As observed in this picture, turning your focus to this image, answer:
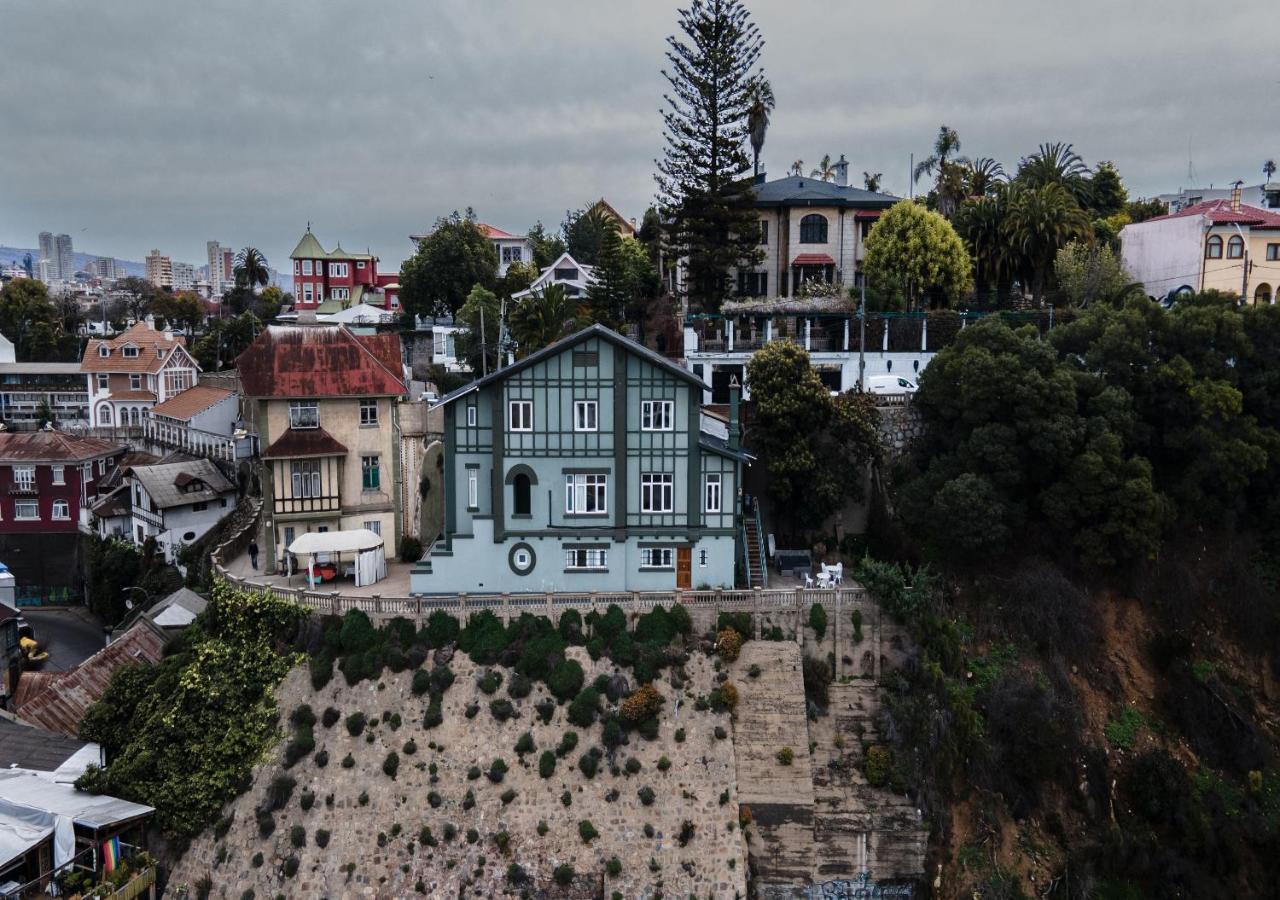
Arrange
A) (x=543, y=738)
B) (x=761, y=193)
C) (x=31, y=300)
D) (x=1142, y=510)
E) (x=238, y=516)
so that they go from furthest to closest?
(x=31, y=300) < (x=761, y=193) < (x=238, y=516) < (x=1142, y=510) < (x=543, y=738)

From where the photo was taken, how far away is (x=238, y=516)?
3728 cm

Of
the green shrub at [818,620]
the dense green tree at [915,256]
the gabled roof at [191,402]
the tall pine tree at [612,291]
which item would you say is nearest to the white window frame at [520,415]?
the green shrub at [818,620]

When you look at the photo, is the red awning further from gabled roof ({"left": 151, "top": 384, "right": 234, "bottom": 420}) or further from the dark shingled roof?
the dark shingled roof

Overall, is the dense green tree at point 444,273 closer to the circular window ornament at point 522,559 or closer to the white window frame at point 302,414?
the white window frame at point 302,414

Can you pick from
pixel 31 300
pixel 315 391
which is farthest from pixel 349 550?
pixel 31 300

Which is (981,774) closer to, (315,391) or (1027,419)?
(1027,419)

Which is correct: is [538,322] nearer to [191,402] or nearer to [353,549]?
[353,549]

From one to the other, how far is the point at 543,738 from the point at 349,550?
356 inches

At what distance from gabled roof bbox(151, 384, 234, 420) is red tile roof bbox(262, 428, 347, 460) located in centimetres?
1159

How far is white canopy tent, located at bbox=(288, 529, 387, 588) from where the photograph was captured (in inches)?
1151

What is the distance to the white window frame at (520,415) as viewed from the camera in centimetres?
2862

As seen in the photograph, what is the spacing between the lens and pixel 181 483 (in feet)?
125

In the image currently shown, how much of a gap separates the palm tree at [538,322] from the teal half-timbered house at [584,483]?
13501 mm

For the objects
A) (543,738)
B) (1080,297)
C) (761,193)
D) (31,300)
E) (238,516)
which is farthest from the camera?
(31,300)
